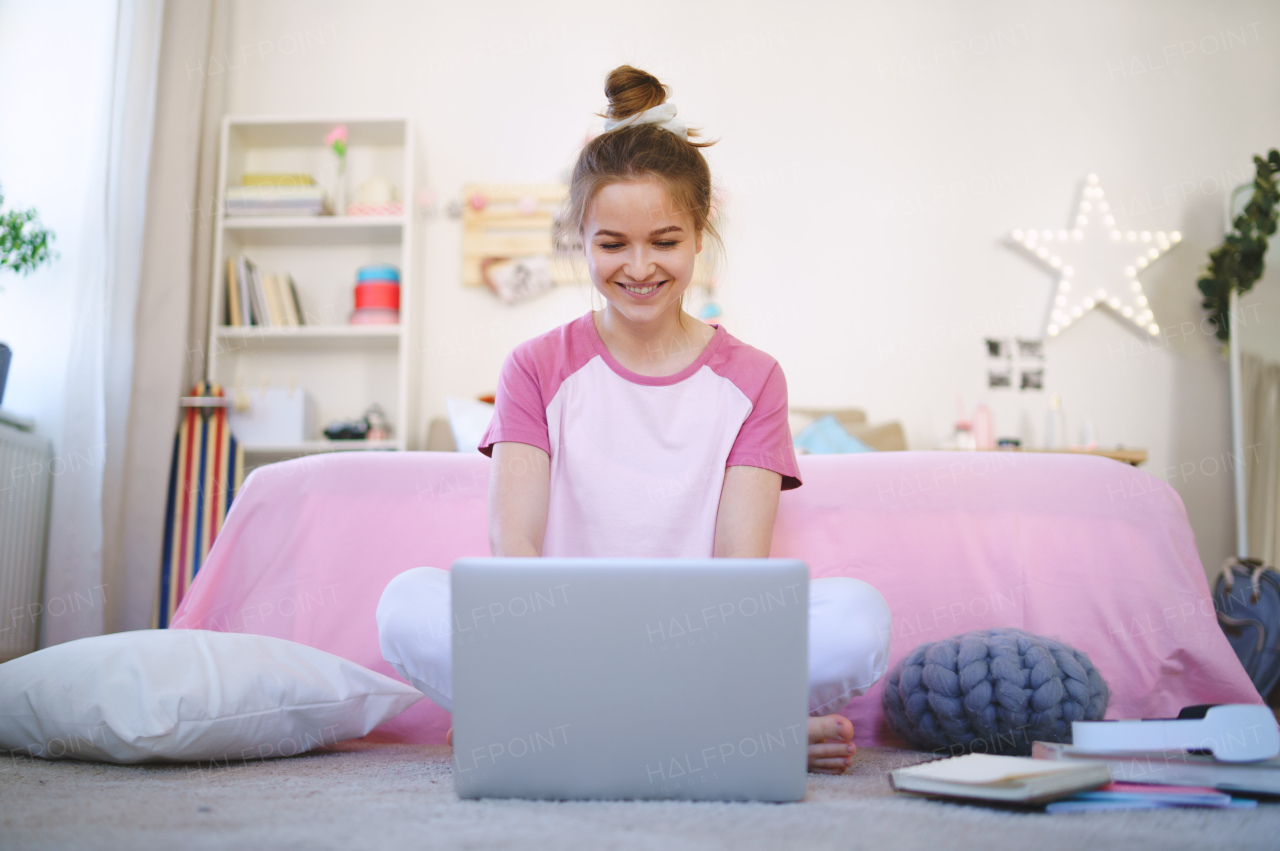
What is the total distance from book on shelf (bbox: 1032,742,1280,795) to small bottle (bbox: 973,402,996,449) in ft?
7.94

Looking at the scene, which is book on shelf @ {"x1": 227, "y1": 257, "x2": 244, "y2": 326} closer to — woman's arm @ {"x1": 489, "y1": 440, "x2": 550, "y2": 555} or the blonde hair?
the blonde hair

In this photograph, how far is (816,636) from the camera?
1.00m

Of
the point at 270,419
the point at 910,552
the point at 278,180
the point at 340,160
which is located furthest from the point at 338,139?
the point at 910,552

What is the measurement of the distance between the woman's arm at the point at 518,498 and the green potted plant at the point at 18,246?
1694mm

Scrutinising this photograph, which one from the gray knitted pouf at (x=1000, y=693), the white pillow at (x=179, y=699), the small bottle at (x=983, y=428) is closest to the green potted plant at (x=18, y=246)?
the white pillow at (x=179, y=699)

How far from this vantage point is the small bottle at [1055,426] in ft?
10.8

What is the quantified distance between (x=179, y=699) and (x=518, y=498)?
0.45 metres

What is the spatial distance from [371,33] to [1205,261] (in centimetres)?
318

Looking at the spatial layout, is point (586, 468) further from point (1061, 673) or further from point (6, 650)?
point (6, 650)

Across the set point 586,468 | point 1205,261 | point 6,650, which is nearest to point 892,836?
point 586,468

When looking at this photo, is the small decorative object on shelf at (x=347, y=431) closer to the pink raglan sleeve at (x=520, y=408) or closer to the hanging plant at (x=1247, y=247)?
the pink raglan sleeve at (x=520, y=408)

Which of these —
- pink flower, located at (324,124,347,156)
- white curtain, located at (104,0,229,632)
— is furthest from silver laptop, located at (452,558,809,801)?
pink flower, located at (324,124,347,156)

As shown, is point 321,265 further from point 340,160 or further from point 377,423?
point 377,423

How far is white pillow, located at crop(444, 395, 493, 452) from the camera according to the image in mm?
2787
